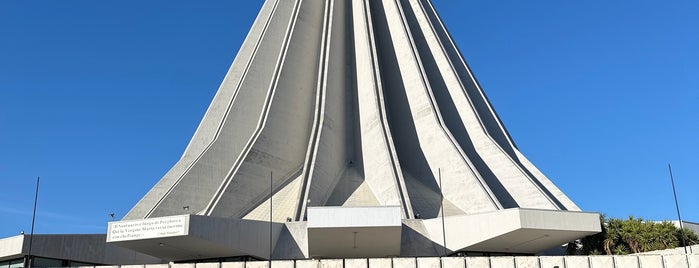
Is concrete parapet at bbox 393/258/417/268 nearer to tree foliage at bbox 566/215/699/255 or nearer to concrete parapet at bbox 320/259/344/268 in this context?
concrete parapet at bbox 320/259/344/268

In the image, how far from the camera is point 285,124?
3262 cm

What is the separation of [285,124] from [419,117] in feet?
22.8

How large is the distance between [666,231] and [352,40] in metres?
19.9

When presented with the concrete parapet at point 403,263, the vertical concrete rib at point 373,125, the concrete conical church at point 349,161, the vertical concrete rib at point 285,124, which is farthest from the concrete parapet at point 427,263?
the vertical concrete rib at point 285,124

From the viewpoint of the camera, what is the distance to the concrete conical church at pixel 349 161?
2397 centimetres

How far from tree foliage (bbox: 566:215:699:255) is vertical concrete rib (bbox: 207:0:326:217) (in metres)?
14.4

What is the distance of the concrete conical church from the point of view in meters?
24.0

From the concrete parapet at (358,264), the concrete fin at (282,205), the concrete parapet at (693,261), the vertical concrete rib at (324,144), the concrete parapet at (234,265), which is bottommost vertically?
the concrete parapet at (693,261)

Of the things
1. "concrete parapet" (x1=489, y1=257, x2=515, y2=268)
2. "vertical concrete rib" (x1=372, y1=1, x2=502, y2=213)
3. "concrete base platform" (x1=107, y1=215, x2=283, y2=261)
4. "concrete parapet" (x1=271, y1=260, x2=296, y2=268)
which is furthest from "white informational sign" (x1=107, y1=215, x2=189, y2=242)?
"vertical concrete rib" (x1=372, y1=1, x2=502, y2=213)

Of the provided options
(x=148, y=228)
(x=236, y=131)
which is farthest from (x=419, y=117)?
(x=148, y=228)

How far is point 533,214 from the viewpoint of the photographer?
2334 centimetres

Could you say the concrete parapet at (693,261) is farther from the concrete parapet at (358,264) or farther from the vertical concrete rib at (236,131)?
the vertical concrete rib at (236,131)

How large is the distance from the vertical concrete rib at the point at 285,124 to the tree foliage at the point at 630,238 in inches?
566

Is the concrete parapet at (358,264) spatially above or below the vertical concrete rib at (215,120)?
below
